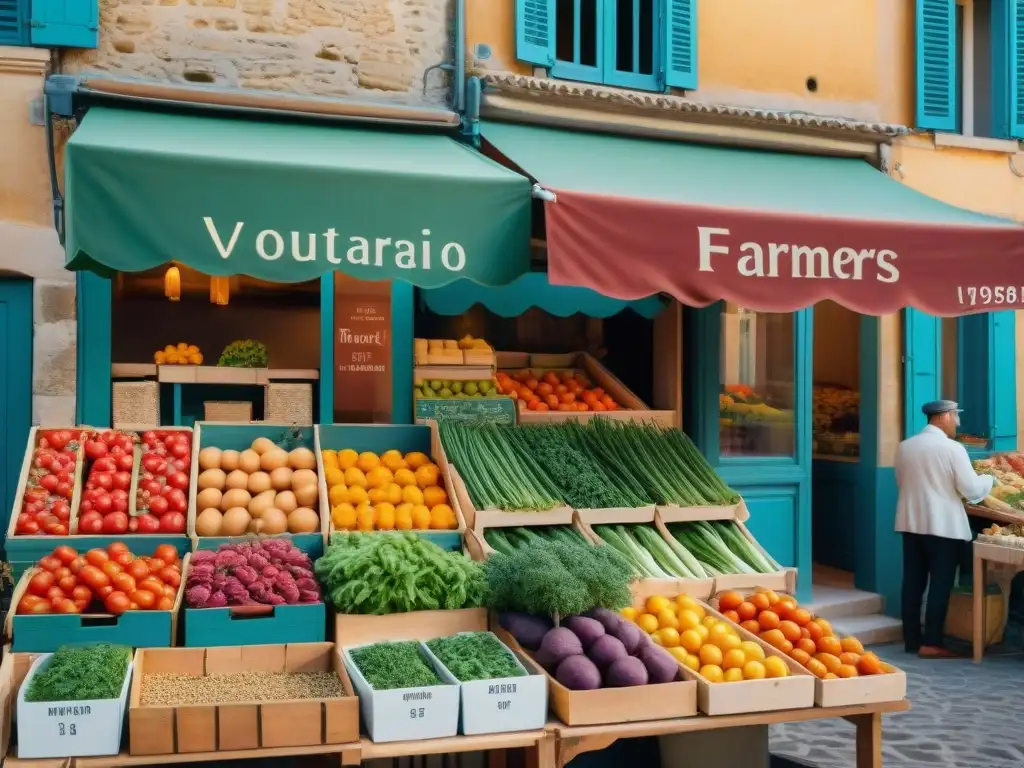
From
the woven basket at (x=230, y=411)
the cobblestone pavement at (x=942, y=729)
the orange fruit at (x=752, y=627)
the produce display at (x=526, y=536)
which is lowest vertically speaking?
the cobblestone pavement at (x=942, y=729)

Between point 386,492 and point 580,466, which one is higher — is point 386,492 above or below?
below

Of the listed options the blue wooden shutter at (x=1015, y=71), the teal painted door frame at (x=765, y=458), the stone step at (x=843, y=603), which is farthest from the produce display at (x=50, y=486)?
the blue wooden shutter at (x=1015, y=71)

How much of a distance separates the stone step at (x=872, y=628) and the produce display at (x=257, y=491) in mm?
5092

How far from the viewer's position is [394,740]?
411 cm

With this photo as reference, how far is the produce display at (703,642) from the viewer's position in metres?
4.61

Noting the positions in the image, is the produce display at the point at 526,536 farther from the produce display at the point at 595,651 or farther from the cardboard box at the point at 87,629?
the cardboard box at the point at 87,629

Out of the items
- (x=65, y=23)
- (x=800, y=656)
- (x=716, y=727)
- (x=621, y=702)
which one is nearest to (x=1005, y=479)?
(x=800, y=656)

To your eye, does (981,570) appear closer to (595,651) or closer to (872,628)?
(872,628)

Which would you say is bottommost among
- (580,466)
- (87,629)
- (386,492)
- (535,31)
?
(87,629)

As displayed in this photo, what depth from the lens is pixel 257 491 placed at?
596 centimetres

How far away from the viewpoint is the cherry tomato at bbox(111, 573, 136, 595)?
15.4 feet

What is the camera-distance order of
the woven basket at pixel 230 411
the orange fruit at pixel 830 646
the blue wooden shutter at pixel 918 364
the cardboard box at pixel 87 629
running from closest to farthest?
the cardboard box at pixel 87 629, the orange fruit at pixel 830 646, the woven basket at pixel 230 411, the blue wooden shutter at pixel 918 364

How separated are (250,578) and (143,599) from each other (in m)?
0.49

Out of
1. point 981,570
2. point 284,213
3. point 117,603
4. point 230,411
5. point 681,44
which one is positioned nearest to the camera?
point 117,603
